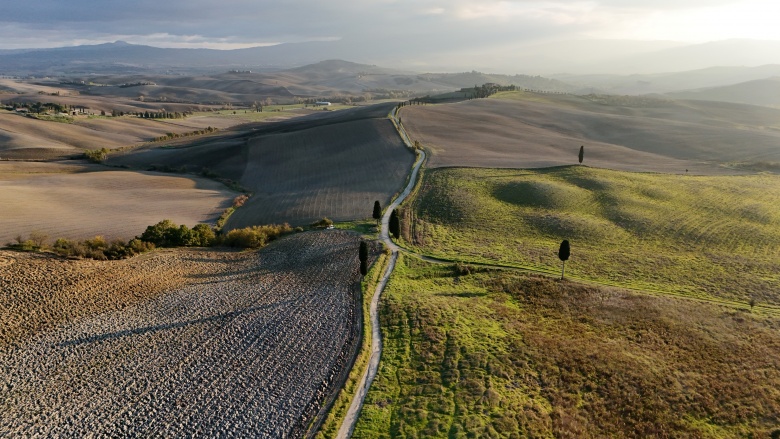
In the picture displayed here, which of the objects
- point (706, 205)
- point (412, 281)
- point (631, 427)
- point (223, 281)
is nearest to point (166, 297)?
point (223, 281)

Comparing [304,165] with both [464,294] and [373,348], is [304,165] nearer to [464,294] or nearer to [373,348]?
[464,294]

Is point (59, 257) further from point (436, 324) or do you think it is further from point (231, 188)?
point (231, 188)

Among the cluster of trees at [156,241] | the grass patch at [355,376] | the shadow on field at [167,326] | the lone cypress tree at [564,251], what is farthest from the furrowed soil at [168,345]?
the lone cypress tree at [564,251]

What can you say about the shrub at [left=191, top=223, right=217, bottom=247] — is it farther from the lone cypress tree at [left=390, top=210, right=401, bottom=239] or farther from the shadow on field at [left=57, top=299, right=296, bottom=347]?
the lone cypress tree at [left=390, top=210, right=401, bottom=239]

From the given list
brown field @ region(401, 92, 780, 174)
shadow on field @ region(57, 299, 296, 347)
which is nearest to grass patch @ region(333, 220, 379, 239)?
shadow on field @ region(57, 299, 296, 347)

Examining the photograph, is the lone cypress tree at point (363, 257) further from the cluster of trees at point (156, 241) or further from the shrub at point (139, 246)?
the shrub at point (139, 246)

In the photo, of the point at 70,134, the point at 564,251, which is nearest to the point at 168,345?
the point at 564,251
